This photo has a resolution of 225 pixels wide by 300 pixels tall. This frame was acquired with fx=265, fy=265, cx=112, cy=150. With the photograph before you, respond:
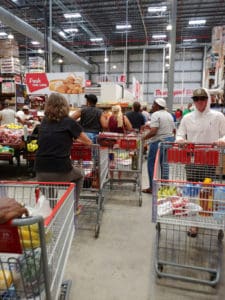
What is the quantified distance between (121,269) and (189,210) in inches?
36.8

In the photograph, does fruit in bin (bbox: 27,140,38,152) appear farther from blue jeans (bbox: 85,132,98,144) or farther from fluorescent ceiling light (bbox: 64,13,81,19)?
fluorescent ceiling light (bbox: 64,13,81,19)

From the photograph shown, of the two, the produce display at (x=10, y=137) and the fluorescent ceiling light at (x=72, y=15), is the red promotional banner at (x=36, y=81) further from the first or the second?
the fluorescent ceiling light at (x=72, y=15)

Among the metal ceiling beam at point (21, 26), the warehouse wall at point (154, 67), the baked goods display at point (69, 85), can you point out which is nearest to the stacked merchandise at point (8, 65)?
the metal ceiling beam at point (21, 26)

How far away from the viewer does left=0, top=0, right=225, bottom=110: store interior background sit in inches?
426

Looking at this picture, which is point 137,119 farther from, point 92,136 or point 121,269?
point 121,269

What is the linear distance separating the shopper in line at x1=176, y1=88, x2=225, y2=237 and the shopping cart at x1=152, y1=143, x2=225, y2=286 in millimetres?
12

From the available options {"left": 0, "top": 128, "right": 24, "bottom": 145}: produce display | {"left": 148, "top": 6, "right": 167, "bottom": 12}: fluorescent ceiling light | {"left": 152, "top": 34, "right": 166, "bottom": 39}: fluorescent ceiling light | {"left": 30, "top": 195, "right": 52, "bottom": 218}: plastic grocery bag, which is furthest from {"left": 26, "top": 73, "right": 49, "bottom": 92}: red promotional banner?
{"left": 152, "top": 34, "right": 166, "bottom": 39}: fluorescent ceiling light

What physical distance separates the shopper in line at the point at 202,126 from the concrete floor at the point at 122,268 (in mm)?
930

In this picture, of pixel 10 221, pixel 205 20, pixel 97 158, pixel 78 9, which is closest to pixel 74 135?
pixel 97 158

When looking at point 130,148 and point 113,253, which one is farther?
point 130,148

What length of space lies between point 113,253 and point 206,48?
1916 centimetres

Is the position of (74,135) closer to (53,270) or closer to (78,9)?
(53,270)

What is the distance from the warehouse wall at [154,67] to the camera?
20.4 meters

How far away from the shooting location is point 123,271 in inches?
96.8
